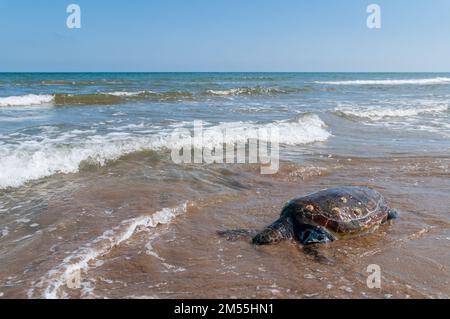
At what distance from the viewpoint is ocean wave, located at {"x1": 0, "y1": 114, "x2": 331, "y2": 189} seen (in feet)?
21.8

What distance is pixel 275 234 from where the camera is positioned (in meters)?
4.26

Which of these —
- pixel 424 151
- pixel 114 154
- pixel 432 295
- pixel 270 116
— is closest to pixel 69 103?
pixel 270 116

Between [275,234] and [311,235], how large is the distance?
38 cm

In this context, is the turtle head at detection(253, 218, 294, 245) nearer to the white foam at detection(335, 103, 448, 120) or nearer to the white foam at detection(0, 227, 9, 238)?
the white foam at detection(0, 227, 9, 238)

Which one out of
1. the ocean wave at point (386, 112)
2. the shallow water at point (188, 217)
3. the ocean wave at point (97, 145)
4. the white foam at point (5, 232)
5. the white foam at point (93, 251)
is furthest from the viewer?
the ocean wave at point (386, 112)

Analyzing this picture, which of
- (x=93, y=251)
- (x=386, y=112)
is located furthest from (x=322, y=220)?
(x=386, y=112)

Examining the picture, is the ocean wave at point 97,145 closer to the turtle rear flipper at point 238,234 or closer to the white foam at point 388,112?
the turtle rear flipper at point 238,234

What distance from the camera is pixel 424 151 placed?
9016mm

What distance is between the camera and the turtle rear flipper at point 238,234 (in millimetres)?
4363

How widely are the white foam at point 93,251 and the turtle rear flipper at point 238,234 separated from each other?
76 centimetres

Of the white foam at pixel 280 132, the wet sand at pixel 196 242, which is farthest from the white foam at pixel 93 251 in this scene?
the white foam at pixel 280 132

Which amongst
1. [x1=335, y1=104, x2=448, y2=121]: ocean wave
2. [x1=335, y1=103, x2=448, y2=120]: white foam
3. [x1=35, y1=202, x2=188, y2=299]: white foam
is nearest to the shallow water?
[x1=35, y1=202, x2=188, y2=299]: white foam

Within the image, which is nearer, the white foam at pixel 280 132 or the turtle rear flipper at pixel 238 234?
the turtle rear flipper at pixel 238 234

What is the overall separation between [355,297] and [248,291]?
0.83 meters
